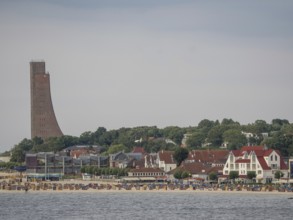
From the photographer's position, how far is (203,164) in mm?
168375

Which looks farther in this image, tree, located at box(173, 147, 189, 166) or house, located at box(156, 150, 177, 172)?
tree, located at box(173, 147, 189, 166)

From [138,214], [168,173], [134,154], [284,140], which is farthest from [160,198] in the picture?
[134,154]

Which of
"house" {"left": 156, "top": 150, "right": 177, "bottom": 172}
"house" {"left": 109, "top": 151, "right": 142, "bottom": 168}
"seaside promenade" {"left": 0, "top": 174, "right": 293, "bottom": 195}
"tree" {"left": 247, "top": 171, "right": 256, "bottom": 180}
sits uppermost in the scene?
"house" {"left": 109, "top": 151, "right": 142, "bottom": 168}

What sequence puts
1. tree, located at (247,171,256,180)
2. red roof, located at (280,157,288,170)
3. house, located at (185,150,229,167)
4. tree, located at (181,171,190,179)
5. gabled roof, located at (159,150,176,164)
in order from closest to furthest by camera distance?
1. tree, located at (247,171,256,180)
2. red roof, located at (280,157,288,170)
3. tree, located at (181,171,190,179)
4. house, located at (185,150,229,167)
5. gabled roof, located at (159,150,176,164)

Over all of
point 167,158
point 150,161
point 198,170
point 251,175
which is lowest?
point 251,175

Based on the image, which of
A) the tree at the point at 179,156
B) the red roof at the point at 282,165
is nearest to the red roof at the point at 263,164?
the red roof at the point at 282,165

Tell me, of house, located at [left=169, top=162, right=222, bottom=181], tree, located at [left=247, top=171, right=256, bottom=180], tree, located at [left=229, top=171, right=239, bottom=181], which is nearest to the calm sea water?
tree, located at [left=229, top=171, right=239, bottom=181]

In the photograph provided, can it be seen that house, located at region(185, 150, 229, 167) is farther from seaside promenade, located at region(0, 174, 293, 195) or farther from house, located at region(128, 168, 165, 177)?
seaside promenade, located at region(0, 174, 293, 195)

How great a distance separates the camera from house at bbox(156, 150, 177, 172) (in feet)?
577

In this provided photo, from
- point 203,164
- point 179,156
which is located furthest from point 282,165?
point 179,156

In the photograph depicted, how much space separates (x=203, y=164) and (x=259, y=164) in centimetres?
1470

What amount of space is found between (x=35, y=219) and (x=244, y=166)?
178ft

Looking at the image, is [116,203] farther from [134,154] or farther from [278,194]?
[134,154]

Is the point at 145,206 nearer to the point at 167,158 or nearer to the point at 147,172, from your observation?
the point at 147,172
